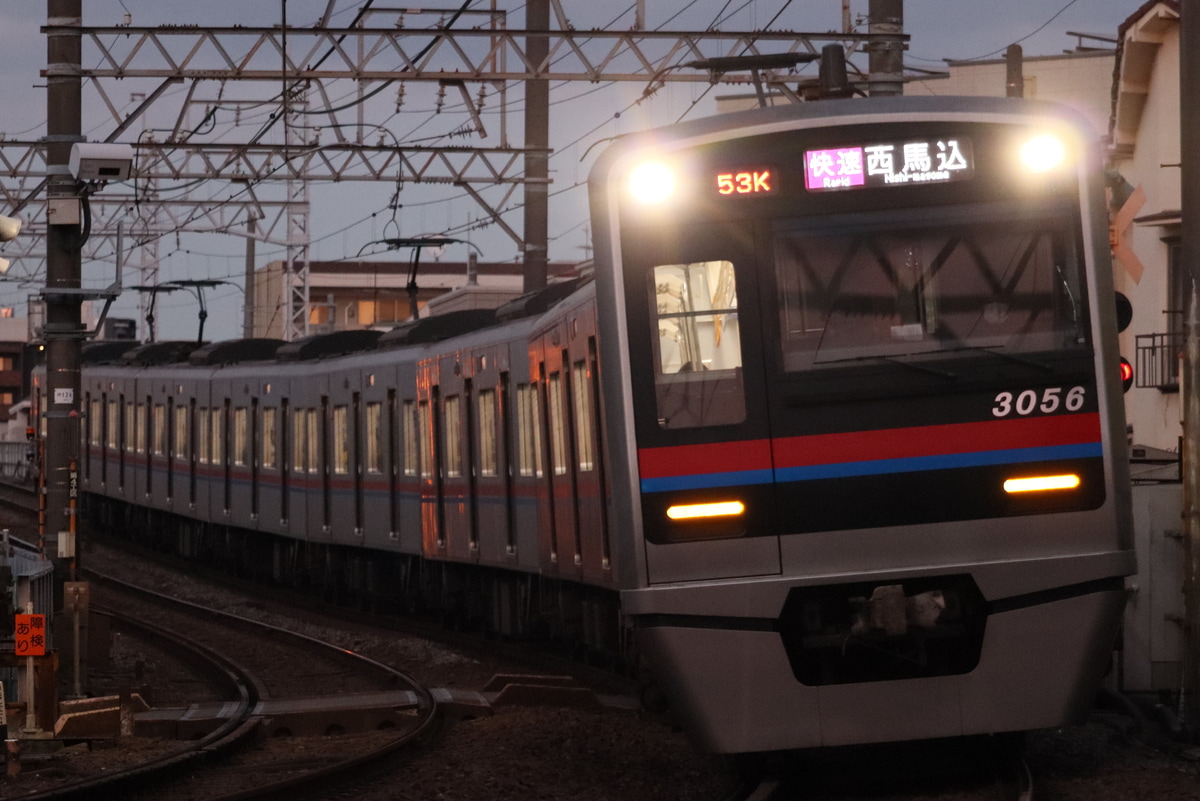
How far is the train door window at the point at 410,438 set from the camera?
19.0m

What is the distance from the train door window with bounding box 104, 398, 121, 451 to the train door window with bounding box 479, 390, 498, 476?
17.0 meters

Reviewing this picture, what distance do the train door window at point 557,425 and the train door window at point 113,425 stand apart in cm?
2023

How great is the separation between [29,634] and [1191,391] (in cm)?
600

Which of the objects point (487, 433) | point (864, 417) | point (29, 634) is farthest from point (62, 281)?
point (864, 417)

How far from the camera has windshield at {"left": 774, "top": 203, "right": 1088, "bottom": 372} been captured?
25.0ft

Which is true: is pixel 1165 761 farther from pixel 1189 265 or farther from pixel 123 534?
pixel 123 534

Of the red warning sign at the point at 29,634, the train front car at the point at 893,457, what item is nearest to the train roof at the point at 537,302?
the red warning sign at the point at 29,634

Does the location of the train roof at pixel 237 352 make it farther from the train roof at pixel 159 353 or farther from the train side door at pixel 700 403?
the train side door at pixel 700 403

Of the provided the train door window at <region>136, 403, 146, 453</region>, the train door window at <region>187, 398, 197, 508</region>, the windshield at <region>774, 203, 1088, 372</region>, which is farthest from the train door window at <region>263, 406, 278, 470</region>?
the windshield at <region>774, 203, 1088, 372</region>

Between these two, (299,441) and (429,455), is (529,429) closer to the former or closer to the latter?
(429,455)

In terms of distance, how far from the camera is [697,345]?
25.4 ft

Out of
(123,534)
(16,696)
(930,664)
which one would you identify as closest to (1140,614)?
(930,664)

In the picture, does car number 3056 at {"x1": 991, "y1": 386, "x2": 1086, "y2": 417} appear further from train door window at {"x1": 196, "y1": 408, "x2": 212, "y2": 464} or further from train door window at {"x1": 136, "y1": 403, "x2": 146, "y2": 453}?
train door window at {"x1": 136, "y1": 403, "x2": 146, "y2": 453}

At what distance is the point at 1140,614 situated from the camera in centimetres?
1020
